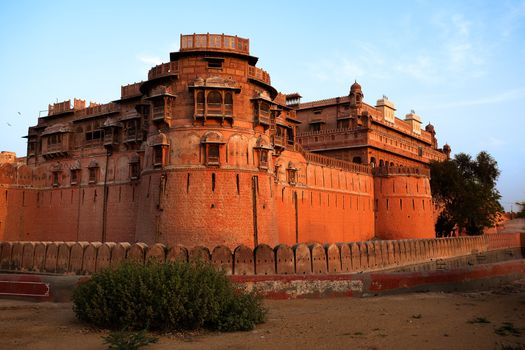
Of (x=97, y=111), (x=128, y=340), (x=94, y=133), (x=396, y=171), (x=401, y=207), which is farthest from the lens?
(x=396, y=171)

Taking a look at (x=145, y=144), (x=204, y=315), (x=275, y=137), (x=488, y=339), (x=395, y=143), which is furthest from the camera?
(x=395, y=143)

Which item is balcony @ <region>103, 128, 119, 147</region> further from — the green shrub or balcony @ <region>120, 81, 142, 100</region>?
the green shrub

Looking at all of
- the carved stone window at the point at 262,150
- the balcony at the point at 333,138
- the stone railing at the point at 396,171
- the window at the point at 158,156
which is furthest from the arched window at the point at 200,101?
the stone railing at the point at 396,171


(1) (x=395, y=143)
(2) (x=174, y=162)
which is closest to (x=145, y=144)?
(2) (x=174, y=162)

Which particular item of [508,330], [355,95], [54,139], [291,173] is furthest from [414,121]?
[508,330]

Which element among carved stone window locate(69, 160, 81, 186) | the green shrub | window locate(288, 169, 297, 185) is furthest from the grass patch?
carved stone window locate(69, 160, 81, 186)

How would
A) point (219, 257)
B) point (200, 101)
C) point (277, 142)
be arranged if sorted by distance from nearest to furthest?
point (219, 257) < point (200, 101) < point (277, 142)

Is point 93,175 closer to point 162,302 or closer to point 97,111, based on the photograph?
point 97,111

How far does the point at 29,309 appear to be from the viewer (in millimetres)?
14305

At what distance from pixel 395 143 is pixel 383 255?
32.0 metres

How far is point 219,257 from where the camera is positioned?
1916 cm

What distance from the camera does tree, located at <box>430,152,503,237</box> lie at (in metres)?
52.8

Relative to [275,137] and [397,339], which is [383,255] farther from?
[397,339]

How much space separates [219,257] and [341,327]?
8.46m
